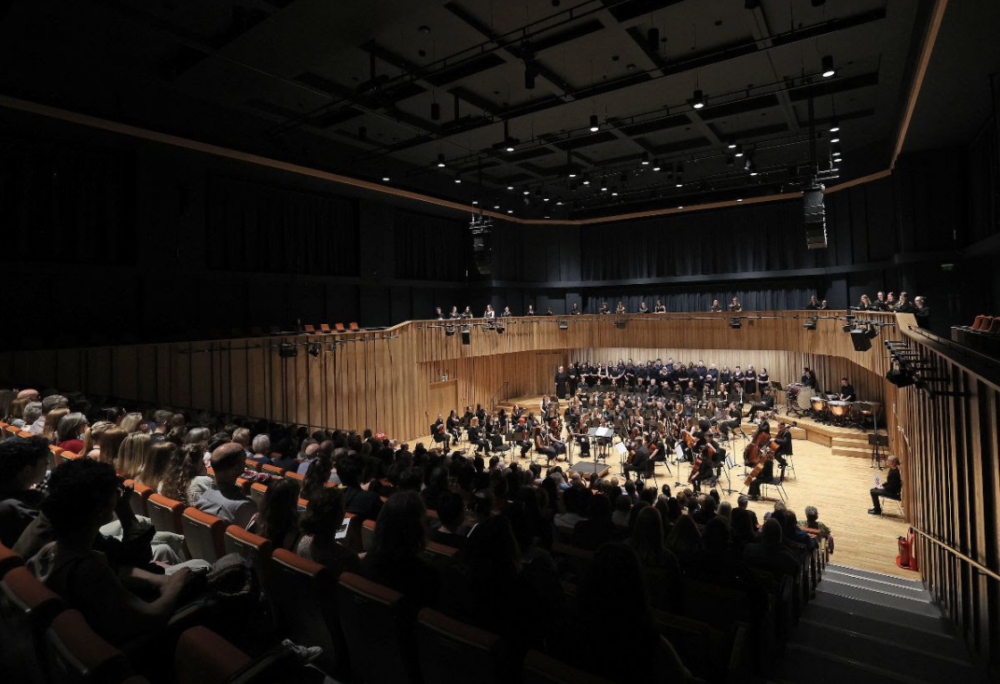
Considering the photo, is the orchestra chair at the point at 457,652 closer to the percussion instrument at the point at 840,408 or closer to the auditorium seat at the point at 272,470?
the auditorium seat at the point at 272,470

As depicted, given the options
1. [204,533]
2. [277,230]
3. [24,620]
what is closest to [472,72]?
[277,230]

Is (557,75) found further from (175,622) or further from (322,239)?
(175,622)

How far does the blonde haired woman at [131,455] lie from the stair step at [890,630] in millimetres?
4677

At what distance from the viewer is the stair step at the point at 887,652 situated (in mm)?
3236

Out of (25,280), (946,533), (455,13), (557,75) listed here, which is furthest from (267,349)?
(946,533)

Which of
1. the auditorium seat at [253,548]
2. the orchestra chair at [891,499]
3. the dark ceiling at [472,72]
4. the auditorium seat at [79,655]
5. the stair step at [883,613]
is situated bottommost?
the orchestra chair at [891,499]

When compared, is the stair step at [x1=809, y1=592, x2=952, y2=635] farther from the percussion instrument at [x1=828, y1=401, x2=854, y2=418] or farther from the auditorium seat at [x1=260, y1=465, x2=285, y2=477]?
the percussion instrument at [x1=828, y1=401, x2=854, y2=418]

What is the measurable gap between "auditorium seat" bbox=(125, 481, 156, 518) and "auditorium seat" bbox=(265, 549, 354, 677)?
4.12 ft

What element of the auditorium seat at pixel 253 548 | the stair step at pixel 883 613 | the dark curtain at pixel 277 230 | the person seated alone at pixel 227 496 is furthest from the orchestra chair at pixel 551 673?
the dark curtain at pixel 277 230

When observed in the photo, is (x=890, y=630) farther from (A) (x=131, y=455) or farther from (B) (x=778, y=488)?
(B) (x=778, y=488)

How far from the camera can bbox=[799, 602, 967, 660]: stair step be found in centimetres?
367

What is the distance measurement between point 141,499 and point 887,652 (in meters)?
4.65

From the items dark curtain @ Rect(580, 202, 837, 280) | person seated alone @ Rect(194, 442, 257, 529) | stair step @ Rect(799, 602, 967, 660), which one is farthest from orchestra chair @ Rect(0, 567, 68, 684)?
dark curtain @ Rect(580, 202, 837, 280)

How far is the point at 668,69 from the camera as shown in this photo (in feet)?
30.8
